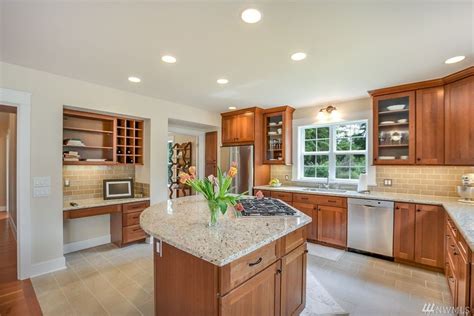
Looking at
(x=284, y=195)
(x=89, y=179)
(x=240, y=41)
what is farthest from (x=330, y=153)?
(x=89, y=179)

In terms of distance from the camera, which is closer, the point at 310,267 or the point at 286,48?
the point at 286,48

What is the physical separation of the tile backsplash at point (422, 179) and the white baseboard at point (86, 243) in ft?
14.9

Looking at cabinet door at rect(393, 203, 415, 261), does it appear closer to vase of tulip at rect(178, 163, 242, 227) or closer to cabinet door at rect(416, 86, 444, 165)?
cabinet door at rect(416, 86, 444, 165)

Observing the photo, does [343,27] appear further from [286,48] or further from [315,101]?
[315,101]

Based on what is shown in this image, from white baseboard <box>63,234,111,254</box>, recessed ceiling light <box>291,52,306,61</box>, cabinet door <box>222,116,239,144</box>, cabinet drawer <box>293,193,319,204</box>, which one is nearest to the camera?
recessed ceiling light <box>291,52,306,61</box>

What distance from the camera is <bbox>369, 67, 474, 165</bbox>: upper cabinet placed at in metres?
2.76

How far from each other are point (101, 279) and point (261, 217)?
2.13m

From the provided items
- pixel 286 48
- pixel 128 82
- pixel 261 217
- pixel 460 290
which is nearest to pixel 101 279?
pixel 261 217

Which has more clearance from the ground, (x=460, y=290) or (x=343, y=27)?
(x=343, y=27)

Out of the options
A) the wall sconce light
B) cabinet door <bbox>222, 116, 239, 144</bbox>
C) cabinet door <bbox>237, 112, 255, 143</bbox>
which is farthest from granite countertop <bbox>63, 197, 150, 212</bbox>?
the wall sconce light

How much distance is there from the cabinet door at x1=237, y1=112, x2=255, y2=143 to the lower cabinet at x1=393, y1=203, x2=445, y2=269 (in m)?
2.67

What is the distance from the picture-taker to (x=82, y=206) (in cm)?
313

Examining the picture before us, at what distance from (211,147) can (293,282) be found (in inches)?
152

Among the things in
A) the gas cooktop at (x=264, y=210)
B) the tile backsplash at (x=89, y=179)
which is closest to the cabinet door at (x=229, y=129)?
the tile backsplash at (x=89, y=179)
